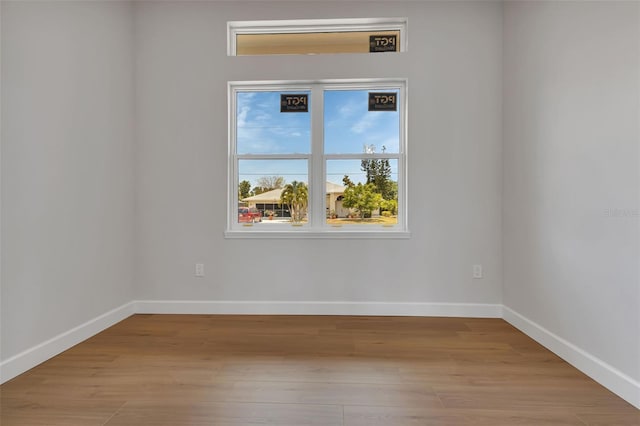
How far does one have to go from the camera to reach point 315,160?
130 inches

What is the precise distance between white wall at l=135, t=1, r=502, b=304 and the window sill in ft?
0.22

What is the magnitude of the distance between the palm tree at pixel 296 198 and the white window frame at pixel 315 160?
6 centimetres

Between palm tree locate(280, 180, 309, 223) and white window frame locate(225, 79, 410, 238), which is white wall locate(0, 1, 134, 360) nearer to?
white window frame locate(225, 79, 410, 238)

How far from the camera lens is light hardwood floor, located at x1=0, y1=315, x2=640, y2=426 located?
165cm

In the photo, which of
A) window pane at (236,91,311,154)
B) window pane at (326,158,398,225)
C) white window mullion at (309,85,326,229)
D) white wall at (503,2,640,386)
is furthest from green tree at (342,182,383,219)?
white wall at (503,2,640,386)

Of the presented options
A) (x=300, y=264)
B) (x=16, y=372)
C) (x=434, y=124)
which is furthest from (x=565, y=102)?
(x=16, y=372)

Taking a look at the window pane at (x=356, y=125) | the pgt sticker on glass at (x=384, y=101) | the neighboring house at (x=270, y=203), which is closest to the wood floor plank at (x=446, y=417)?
the neighboring house at (x=270, y=203)

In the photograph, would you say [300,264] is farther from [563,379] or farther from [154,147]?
[563,379]

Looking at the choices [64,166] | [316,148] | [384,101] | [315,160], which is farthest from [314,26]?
[64,166]

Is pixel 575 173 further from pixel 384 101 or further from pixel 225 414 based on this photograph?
Result: pixel 225 414

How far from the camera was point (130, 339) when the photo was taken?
260 cm

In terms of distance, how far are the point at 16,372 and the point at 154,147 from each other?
6.55 ft

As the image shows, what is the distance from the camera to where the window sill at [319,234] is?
317cm

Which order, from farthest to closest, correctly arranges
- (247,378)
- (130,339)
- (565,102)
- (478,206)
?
(478,206), (130,339), (565,102), (247,378)
